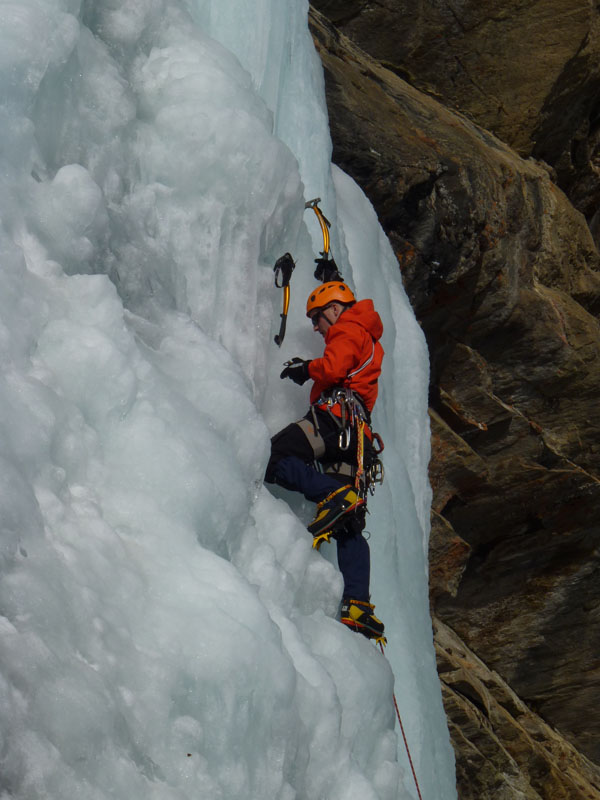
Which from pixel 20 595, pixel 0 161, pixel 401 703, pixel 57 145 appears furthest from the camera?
pixel 401 703

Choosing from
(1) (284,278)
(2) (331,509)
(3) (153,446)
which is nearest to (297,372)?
(1) (284,278)

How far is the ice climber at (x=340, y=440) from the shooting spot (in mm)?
3420

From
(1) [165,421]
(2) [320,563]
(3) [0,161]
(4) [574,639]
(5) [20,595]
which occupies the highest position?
(3) [0,161]

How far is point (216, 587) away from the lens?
7.07ft

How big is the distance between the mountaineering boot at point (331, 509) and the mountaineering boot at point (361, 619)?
0.27 metres

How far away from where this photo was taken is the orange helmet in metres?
3.85

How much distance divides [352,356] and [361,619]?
3.36 feet

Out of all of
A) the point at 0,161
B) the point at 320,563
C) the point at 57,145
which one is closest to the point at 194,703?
the point at 320,563

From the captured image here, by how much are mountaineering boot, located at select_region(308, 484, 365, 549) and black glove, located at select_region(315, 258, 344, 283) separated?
41.6 inches

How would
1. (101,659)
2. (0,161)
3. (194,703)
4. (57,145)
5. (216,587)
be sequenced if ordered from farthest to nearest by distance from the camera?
(57,145)
(0,161)
(216,587)
(194,703)
(101,659)

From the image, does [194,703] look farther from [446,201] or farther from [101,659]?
[446,201]

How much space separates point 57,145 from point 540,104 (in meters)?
6.45

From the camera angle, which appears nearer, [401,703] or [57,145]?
[57,145]

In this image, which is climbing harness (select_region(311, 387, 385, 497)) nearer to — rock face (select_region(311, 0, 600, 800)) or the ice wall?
the ice wall
